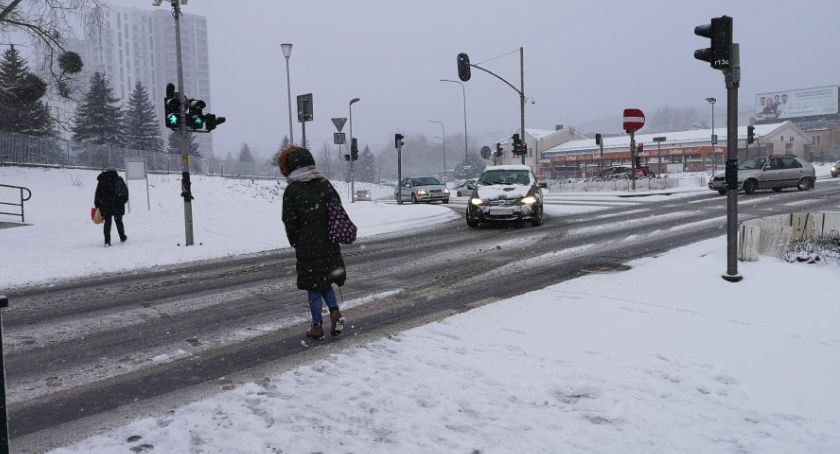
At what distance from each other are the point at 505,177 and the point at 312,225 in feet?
36.2

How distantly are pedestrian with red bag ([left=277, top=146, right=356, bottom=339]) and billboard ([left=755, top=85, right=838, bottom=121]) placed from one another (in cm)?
11669

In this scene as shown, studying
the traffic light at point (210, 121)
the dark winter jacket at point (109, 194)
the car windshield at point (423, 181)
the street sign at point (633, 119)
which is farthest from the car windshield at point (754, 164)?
the dark winter jacket at point (109, 194)

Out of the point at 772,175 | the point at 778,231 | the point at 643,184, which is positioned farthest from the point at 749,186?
the point at 778,231

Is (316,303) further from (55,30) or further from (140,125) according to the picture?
(140,125)

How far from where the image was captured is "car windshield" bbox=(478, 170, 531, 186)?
15523mm

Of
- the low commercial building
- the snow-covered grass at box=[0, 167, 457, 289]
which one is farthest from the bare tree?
the low commercial building

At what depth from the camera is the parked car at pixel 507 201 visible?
575 inches

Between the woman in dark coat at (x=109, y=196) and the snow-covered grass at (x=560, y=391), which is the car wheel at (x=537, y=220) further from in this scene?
the woman in dark coat at (x=109, y=196)

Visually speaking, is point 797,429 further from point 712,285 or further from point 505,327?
point 712,285

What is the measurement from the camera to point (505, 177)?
1568cm

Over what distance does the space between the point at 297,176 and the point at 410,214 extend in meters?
13.5

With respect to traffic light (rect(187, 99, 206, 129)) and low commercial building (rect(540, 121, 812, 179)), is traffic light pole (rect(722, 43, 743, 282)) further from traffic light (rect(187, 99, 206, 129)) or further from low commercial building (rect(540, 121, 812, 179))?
low commercial building (rect(540, 121, 812, 179))

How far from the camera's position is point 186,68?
18112cm

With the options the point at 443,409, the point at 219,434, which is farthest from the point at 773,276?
the point at 219,434
